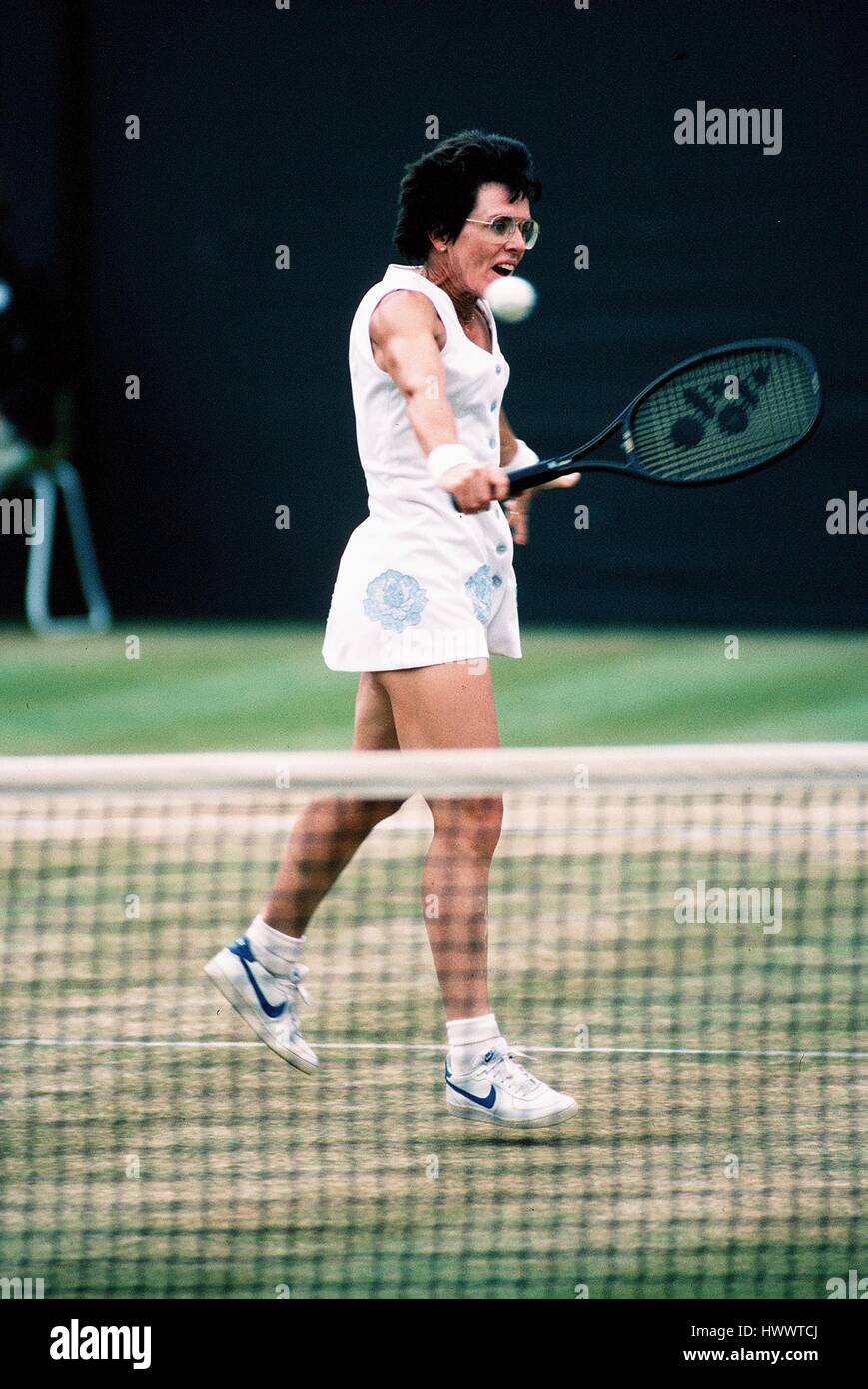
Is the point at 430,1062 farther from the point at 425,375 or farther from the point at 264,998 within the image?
the point at 425,375

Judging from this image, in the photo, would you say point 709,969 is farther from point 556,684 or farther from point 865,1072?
point 556,684

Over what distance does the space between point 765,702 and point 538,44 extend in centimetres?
441

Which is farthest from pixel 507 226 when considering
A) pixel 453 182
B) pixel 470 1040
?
pixel 470 1040

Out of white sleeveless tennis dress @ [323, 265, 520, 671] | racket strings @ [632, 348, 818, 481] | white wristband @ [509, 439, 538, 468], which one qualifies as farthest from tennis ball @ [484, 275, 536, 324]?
white sleeveless tennis dress @ [323, 265, 520, 671]

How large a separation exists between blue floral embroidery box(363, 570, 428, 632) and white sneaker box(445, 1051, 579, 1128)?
0.70 m

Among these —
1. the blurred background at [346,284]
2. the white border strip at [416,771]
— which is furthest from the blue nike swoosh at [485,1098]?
the blurred background at [346,284]

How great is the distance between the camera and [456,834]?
12.0 feet

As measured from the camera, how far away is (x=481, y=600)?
3797mm

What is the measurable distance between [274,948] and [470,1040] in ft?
1.45

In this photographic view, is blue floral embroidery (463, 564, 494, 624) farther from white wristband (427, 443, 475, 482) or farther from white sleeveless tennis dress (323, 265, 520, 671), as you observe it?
white wristband (427, 443, 475, 482)

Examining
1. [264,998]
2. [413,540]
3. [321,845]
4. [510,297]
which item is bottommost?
[264,998]

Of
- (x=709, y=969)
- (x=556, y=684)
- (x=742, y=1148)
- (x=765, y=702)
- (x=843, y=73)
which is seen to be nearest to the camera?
(x=742, y=1148)

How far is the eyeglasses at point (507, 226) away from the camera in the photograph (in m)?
3.80

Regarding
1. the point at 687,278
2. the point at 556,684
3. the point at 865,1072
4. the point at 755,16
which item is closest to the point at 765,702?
the point at 556,684
